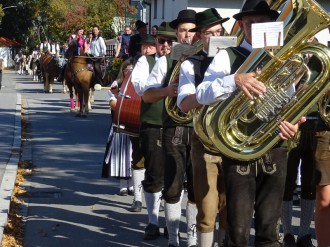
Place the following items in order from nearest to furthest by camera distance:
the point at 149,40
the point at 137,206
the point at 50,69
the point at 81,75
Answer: the point at 149,40, the point at 137,206, the point at 81,75, the point at 50,69

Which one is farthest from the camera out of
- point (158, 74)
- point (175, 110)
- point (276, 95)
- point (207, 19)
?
point (158, 74)

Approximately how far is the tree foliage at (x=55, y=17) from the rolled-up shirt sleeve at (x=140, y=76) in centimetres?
3821

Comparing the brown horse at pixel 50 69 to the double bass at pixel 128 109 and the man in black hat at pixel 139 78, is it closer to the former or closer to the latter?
the man in black hat at pixel 139 78

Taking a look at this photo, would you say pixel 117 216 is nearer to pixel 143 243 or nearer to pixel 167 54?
pixel 143 243

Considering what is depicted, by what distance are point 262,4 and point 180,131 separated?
192 centimetres

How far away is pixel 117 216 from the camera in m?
8.45

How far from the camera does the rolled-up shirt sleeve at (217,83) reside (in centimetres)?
450

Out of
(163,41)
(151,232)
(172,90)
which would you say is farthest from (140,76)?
(151,232)

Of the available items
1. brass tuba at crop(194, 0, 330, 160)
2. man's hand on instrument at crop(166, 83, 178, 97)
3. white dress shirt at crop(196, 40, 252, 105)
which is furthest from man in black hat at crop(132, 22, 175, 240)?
brass tuba at crop(194, 0, 330, 160)

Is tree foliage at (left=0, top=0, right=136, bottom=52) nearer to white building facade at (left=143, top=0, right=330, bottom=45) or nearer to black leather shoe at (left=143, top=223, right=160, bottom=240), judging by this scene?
white building facade at (left=143, top=0, right=330, bottom=45)

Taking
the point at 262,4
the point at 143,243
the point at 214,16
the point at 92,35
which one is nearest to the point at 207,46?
the point at 214,16

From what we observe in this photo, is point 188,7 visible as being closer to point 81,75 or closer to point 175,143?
point 81,75

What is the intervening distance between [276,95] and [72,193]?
5649 mm

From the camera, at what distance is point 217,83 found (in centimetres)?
454
